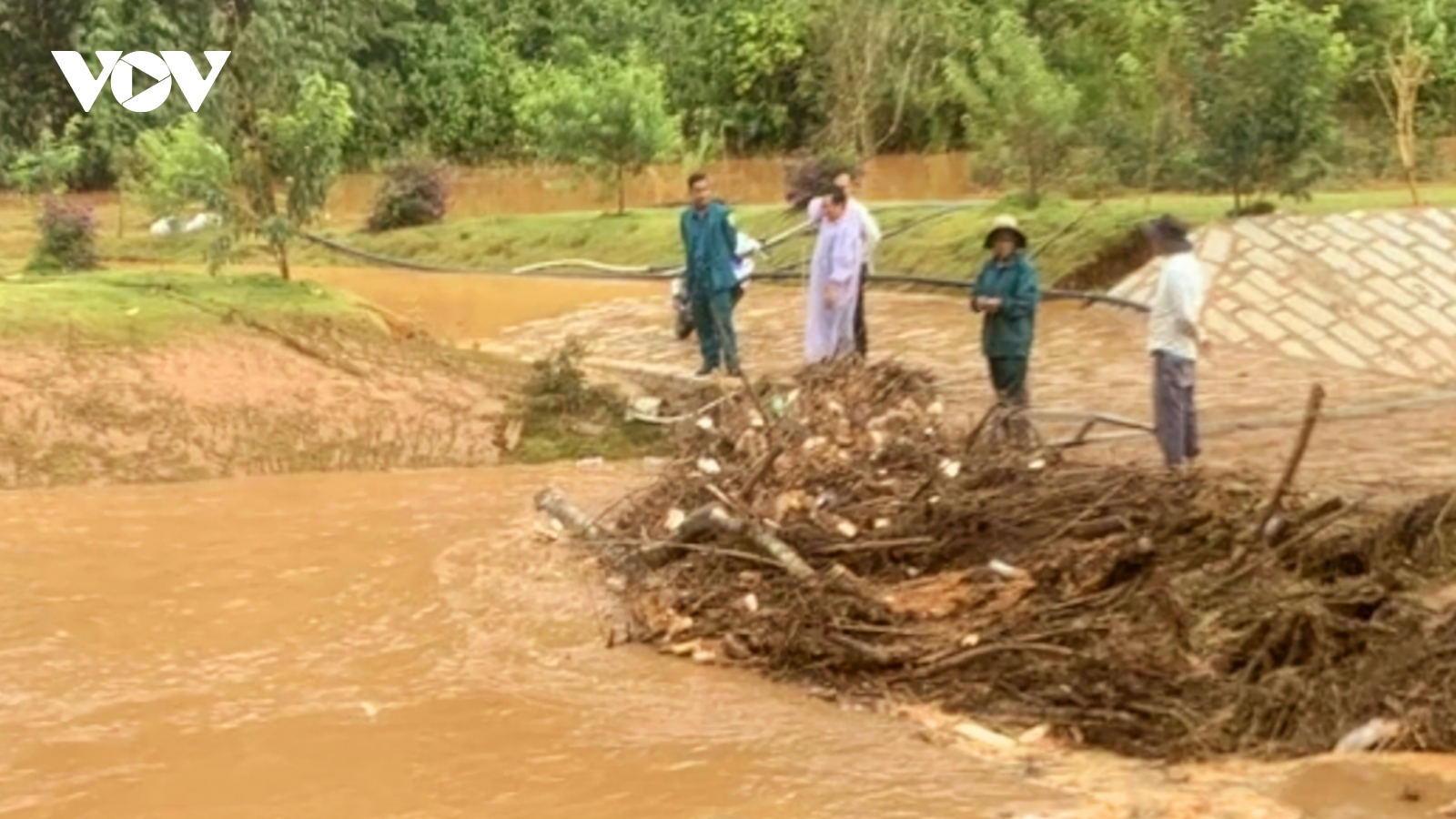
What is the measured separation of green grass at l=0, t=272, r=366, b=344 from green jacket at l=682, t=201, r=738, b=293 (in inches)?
119

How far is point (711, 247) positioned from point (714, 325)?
2.03ft

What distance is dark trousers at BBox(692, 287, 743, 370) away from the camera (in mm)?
14312

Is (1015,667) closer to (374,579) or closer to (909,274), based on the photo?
(374,579)

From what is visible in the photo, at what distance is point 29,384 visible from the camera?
14055 millimetres

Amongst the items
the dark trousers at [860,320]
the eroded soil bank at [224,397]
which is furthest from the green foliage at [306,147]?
the dark trousers at [860,320]

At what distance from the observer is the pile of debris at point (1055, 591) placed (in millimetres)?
7379

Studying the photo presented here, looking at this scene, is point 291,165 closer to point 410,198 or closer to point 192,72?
point 192,72

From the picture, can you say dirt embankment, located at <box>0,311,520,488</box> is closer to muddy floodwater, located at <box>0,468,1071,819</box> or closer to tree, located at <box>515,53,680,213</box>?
muddy floodwater, located at <box>0,468,1071,819</box>

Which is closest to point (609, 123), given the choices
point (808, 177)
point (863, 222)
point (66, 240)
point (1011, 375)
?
point (808, 177)

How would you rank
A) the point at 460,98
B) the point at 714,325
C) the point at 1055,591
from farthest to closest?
1. the point at 460,98
2. the point at 714,325
3. the point at 1055,591

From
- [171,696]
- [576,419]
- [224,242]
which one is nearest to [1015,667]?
[171,696]

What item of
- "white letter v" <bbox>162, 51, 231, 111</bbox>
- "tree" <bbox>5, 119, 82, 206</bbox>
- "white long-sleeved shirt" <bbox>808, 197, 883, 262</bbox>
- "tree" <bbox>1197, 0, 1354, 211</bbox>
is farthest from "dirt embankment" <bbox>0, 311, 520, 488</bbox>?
"tree" <bbox>5, 119, 82, 206</bbox>

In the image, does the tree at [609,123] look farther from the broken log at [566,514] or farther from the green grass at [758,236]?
the broken log at [566,514]

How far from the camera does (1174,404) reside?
10.5 meters
